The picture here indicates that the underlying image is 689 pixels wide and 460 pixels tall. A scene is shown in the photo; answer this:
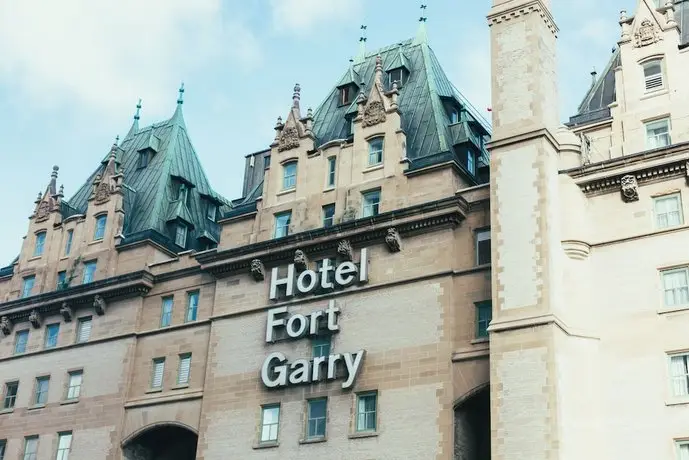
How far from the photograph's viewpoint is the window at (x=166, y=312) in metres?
55.7

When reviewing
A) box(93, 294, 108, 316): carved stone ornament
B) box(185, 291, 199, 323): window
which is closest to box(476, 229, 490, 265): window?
box(185, 291, 199, 323): window

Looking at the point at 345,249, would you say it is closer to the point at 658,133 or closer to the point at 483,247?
the point at 483,247

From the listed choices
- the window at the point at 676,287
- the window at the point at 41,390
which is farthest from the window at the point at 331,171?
the window at the point at 41,390

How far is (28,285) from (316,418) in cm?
2418

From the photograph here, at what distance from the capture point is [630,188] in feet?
144

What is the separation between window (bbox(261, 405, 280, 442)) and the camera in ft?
159

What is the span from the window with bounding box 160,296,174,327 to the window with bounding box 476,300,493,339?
18416 millimetres

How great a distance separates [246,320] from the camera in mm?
51688

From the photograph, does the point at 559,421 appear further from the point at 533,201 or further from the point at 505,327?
the point at 533,201

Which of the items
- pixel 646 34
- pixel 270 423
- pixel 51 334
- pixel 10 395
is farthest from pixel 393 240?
pixel 10 395

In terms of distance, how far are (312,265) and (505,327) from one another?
40.0 feet

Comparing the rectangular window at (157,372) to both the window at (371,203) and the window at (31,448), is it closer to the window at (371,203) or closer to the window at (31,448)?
the window at (31,448)

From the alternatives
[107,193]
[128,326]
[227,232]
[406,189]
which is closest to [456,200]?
[406,189]

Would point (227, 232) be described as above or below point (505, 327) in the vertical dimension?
above
